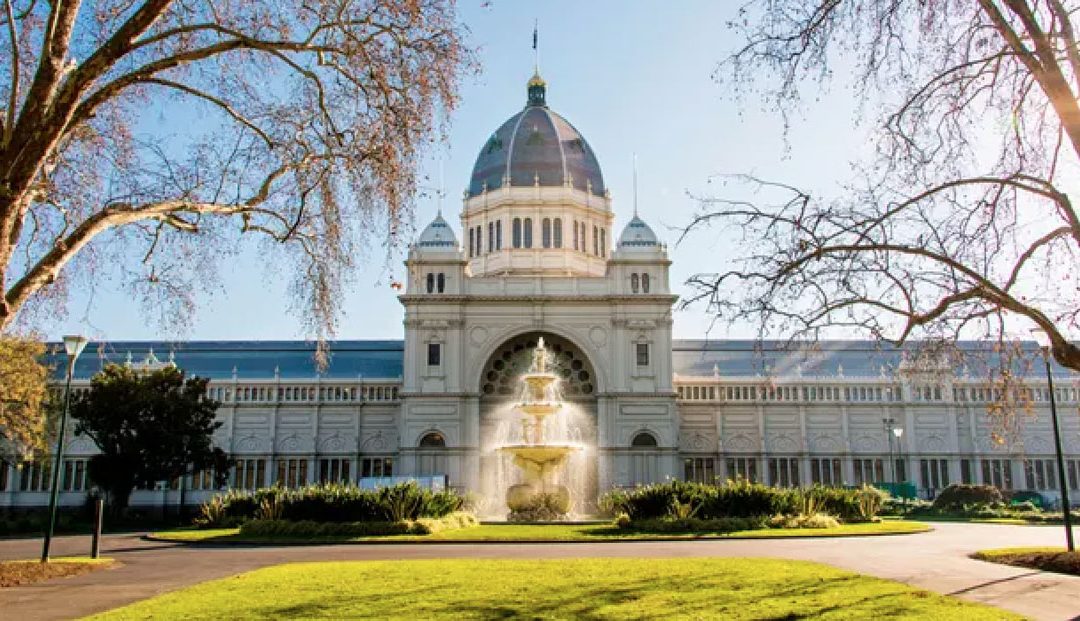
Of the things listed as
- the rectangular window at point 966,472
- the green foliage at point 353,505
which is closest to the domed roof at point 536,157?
the rectangular window at point 966,472

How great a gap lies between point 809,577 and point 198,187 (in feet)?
40.7

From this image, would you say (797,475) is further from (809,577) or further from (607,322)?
(809,577)

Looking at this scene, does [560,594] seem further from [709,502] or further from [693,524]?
[709,502]

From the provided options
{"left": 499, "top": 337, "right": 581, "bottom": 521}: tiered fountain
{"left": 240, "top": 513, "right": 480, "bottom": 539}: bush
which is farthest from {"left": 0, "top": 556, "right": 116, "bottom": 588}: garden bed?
{"left": 499, "top": 337, "right": 581, "bottom": 521}: tiered fountain

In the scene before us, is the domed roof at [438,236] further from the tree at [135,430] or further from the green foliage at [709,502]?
the green foliage at [709,502]

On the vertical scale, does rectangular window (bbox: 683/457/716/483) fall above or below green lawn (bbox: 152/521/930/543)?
above

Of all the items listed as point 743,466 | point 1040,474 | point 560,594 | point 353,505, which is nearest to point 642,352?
point 743,466

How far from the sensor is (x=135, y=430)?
5234cm

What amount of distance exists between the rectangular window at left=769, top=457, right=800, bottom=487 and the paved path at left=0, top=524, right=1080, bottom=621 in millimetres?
39474

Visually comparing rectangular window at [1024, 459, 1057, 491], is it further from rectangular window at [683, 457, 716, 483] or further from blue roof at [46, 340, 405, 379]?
blue roof at [46, 340, 405, 379]

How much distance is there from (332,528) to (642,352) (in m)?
40.6

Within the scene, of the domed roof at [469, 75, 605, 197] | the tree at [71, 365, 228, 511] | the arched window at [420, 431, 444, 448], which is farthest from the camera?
the domed roof at [469, 75, 605, 197]

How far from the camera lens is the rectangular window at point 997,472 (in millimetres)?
71562

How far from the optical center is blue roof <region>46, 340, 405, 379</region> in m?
78.4
